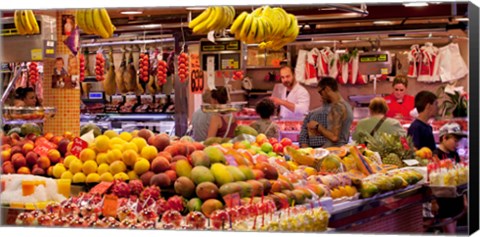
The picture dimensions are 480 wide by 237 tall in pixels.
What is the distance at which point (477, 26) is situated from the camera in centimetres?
639

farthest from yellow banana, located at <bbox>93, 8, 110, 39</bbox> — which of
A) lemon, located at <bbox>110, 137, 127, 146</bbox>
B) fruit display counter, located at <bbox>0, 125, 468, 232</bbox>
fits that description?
lemon, located at <bbox>110, 137, 127, 146</bbox>

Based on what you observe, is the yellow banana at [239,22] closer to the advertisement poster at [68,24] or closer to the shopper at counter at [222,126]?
the shopper at counter at [222,126]

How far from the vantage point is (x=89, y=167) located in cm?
646

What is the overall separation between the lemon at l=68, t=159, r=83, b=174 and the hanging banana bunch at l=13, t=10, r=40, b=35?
1450mm

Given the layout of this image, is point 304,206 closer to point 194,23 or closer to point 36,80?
point 194,23

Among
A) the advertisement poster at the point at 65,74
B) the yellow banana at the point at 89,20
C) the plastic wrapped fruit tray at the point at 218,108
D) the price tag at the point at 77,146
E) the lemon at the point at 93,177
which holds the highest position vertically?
the yellow banana at the point at 89,20

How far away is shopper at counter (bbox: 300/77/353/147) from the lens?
8211 mm

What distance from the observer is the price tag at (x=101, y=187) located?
20.7ft

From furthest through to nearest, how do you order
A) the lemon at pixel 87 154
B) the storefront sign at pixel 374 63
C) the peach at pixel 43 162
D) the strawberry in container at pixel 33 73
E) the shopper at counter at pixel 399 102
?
the storefront sign at pixel 374 63, the shopper at counter at pixel 399 102, the strawberry in container at pixel 33 73, the peach at pixel 43 162, the lemon at pixel 87 154

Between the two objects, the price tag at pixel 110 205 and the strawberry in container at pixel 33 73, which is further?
the strawberry in container at pixel 33 73

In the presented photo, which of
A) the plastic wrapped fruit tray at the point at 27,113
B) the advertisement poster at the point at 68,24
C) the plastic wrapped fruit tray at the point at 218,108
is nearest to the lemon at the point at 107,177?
the plastic wrapped fruit tray at the point at 27,113

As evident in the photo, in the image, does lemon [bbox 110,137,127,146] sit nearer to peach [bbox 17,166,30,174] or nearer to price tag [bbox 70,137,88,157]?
price tag [bbox 70,137,88,157]

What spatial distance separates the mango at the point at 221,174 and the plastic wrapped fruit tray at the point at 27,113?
2.56 m

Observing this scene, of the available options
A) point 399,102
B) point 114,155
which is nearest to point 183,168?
point 114,155
